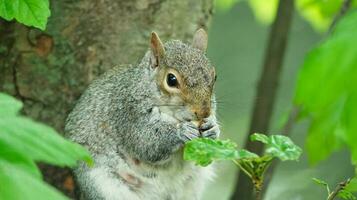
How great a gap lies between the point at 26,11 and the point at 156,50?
68 cm

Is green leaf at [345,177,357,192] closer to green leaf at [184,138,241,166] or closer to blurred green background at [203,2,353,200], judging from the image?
green leaf at [184,138,241,166]

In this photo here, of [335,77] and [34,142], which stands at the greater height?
[335,77]

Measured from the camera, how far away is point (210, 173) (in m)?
2.79

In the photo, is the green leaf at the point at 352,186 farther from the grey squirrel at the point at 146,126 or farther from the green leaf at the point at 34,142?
the green leaf at the point at 34,142

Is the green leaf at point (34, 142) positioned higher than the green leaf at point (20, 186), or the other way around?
the green leaf at point (34, 142)

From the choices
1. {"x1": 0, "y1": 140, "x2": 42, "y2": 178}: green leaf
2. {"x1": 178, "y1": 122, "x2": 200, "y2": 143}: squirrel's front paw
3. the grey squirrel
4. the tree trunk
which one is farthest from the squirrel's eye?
{"x1": 0, "y1": 140, "x2": 42, "y2": 178}: green leaf

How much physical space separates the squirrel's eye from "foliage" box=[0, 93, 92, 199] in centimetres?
143

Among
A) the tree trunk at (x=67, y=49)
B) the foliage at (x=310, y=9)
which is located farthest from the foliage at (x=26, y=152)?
the foliage at (x=310, y=9)

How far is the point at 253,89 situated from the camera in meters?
4.44

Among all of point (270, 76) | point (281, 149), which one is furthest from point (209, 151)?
point (270, 76)

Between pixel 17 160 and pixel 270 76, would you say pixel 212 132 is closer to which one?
pixel 270 76

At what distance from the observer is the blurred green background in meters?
4.46

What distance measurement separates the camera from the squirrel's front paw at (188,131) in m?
2.42

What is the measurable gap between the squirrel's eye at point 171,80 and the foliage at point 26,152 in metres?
1.43
